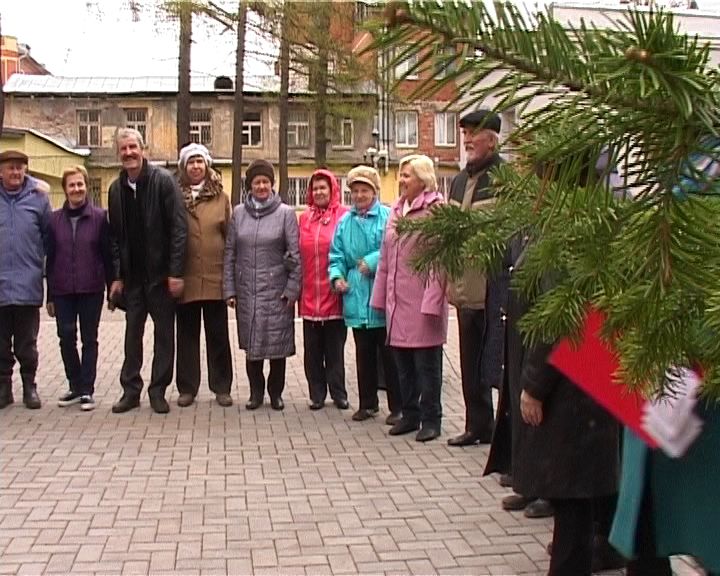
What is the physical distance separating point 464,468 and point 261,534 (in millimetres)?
1686

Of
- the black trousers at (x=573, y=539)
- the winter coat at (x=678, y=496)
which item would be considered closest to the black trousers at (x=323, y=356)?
the black trousers at (x=573, y=539)

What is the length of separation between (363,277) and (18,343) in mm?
2863

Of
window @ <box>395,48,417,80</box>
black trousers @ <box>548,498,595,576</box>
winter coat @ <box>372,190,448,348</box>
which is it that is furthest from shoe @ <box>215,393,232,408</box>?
window @ <box>395,48,417,80</box>

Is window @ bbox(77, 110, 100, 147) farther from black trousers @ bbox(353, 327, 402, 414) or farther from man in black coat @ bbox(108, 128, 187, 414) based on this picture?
black trousers @ bbox(353, 327, 402, 414)

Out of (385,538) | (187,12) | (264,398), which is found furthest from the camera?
(187,12)

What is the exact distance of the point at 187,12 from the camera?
1895cm

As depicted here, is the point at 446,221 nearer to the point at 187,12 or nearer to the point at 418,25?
the point at 418,25

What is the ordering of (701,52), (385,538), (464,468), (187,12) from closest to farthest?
(701,52)
(385,538)
(464,468)
(187,12)

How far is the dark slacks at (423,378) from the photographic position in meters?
6.68

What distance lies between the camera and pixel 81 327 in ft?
25.7

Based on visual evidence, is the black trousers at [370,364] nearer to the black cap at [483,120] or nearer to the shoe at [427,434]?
the shoe at [427,434]

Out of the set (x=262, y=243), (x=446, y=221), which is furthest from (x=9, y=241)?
(x=446, y=221)

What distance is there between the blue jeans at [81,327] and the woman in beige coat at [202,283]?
669 millimetres

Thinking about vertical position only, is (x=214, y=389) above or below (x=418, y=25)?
below
